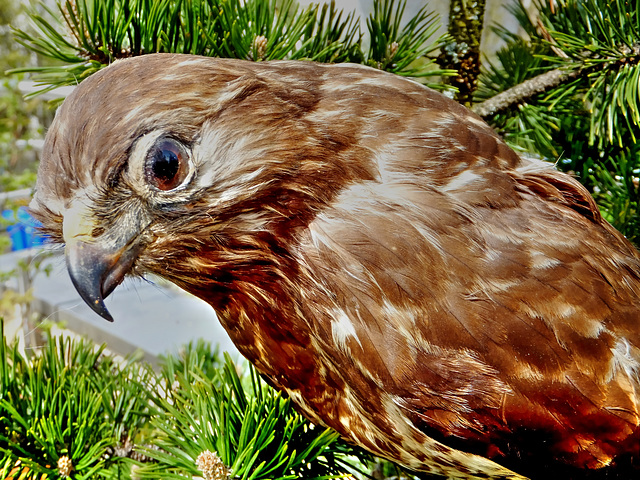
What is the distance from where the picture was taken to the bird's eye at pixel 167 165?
626 mm

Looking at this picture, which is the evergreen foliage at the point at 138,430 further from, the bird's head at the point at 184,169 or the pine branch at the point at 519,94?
the pine branch at the point at 519,94

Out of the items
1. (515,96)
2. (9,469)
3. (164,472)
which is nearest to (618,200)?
(515,96)

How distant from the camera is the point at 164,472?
84 cm

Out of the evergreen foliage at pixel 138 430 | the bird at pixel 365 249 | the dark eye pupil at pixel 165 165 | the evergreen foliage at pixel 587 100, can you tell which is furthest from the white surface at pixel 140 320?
the dark eye pupil at pixel 165 165

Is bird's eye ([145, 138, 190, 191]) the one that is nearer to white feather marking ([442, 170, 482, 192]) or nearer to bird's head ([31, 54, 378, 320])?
bird's head ([31, 54, 378, 320])

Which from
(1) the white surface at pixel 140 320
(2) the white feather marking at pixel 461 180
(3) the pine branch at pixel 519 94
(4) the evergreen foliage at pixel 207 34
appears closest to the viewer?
(2) the white feather marking at pixel 461 180

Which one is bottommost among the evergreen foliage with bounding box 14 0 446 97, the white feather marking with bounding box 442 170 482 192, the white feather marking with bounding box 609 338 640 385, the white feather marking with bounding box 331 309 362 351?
the white feather marking with bounding box 609 338 640 385

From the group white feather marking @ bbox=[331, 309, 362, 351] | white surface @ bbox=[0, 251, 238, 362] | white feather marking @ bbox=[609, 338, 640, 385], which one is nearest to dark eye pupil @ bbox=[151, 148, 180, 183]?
white feather marking @ bbox=[331, 309, 362, 351]

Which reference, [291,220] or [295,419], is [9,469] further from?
[291,220]

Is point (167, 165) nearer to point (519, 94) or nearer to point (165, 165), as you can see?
point (165, 165)

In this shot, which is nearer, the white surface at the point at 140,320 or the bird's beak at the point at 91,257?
the bird's beak at the point at 91,257

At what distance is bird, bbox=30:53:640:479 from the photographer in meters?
0.66

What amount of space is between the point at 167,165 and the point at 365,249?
0.86 feet

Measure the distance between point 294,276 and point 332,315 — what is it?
2.8 inches
